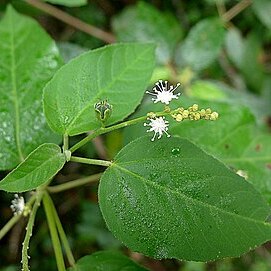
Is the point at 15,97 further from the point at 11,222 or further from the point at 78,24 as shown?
the point at 78,24

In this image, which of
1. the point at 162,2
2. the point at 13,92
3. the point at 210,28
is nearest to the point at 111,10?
the point at 162,2

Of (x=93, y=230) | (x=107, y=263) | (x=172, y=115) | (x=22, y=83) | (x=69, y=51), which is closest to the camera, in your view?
(x=172, y=115)

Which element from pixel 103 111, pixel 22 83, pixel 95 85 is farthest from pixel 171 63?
pixel 103 111

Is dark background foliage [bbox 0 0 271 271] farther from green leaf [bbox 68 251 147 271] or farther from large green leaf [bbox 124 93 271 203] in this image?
green leaf [bbox 68 251 147 271]

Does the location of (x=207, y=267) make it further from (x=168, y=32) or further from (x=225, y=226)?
(x=225, y=226)

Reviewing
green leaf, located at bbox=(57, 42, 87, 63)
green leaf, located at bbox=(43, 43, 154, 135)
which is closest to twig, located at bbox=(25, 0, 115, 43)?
green leaf, located at bbox=(57, 42, 87, 63)
